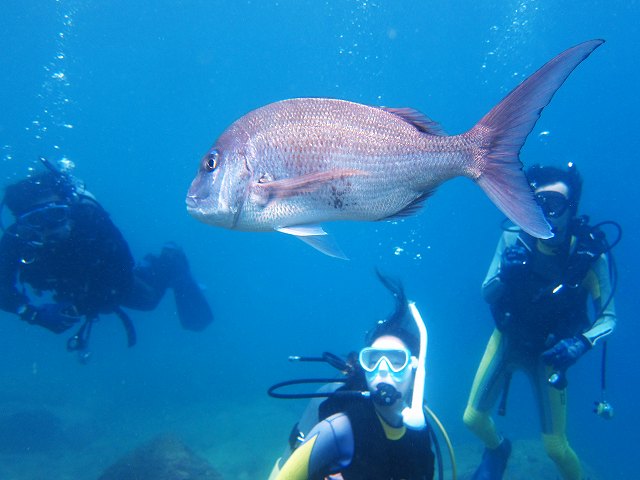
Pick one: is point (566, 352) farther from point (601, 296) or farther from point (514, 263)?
point (514, 263)

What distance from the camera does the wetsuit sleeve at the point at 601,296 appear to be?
5.04m

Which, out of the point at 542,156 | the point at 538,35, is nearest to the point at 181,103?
the point at 538,35

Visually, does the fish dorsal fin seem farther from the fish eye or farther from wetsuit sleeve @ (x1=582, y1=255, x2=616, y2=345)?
wetsuit sleeve @ (x1=582, y1=255, x2=616, y2=345)

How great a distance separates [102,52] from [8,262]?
6011cm

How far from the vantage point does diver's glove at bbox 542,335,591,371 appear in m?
4.72

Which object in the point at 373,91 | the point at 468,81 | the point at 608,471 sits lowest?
the point at 608,471

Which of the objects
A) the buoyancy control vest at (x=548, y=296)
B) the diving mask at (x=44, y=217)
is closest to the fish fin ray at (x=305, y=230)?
the buoyancy control vest at (x=548, y=296)

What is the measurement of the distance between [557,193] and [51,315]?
26.6 ft

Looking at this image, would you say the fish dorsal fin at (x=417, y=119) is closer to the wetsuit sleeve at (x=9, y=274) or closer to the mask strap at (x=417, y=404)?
the mask strap at (x=417, y=404)

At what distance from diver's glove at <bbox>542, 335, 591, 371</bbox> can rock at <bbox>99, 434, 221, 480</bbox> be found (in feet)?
22.0

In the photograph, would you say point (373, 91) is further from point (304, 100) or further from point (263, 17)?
point (304, 100)

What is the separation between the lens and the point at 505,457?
5891 mm

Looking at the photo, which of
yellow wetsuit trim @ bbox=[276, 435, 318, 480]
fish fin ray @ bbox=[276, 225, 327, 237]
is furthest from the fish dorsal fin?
yellow wetsuit trim @ bbox=[276, 435, 318, 480]

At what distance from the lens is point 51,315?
6562 millimetres
